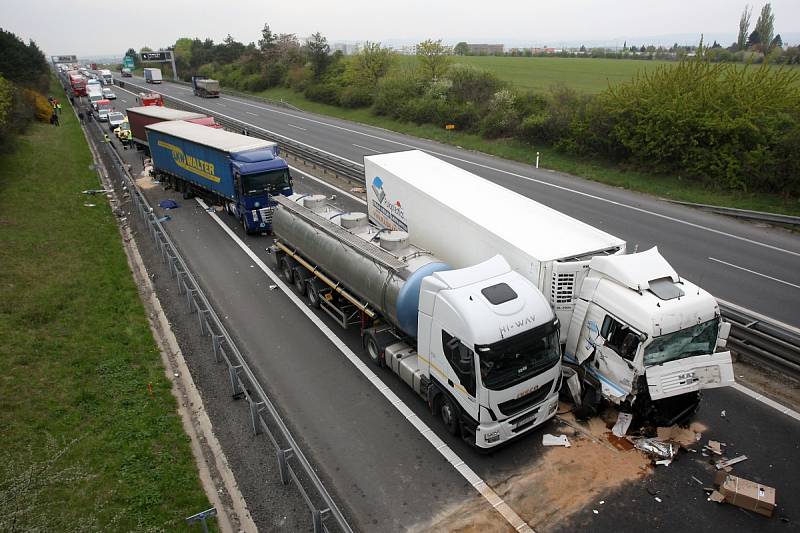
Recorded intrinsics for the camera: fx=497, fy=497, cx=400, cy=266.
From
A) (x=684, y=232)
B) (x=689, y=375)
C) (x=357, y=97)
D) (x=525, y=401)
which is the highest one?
(x=357, y=97)

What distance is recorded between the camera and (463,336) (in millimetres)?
8719

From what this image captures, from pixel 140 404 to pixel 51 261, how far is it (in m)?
10.3

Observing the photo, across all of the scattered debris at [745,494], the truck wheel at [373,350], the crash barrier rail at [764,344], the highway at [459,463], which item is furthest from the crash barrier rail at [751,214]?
the truck wheel at [373,350]

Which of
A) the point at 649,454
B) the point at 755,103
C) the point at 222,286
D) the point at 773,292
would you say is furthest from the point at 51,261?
the point at 755,103

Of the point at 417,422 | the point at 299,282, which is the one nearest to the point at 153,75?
the point at 299,282

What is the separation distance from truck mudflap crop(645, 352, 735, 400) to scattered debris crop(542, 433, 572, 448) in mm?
1846

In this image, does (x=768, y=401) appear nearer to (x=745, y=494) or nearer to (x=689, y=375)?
(x=689, y=375)

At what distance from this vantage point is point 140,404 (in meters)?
10.5

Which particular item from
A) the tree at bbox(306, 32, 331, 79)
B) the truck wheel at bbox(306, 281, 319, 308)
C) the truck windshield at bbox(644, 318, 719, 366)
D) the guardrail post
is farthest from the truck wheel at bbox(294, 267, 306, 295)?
the tree at bbox(306, 32, 331, 79)

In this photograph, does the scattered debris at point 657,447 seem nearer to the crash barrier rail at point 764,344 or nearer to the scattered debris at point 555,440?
the scattered debris at point 555,440

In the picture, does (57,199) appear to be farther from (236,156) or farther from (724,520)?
(724,520)

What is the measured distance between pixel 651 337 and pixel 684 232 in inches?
561

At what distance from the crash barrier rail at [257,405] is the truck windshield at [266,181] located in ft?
12.9

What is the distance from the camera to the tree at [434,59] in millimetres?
52156
